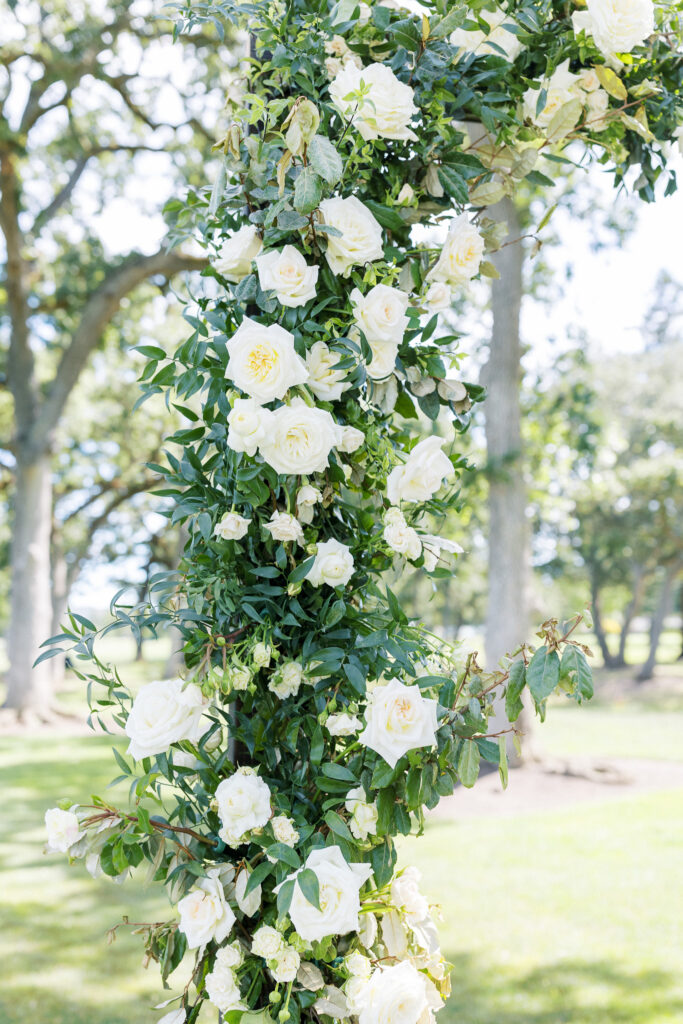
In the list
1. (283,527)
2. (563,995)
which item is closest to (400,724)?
(283,527)

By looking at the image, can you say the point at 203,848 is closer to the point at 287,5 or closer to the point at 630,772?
the point at 287,5

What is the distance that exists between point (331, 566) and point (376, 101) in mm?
865

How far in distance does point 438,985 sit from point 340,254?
4.91 feet

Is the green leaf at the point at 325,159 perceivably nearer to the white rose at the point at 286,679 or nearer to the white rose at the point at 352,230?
the white rose at the point at 352,230

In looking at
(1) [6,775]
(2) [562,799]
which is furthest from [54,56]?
(2) [562,799]

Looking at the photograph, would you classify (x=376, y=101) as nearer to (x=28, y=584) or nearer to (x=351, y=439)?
(x=351, y=439)

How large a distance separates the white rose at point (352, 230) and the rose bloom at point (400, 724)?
82 centimetres

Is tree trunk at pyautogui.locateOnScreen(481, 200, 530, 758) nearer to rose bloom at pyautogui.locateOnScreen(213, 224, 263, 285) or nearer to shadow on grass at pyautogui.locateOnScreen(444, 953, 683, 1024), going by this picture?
shadow on grass at pyautogui.locateOnScreen(444, 953, 683, 1024)

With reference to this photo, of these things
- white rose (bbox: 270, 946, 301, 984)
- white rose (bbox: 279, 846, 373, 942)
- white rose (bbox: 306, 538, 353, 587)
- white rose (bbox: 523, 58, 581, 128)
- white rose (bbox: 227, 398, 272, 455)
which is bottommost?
white rose (bbox: 270, 946, 301, 984)

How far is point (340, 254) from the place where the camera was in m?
1.48

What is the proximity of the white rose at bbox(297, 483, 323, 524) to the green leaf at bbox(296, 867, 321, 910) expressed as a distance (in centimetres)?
62

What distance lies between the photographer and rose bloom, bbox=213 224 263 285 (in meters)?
1.52

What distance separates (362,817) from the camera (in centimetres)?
140

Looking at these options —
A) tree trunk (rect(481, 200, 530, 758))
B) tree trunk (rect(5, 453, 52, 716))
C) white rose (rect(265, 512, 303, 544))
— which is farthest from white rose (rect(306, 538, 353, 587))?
tree trunk (rect(5, 453, 52, 716))
